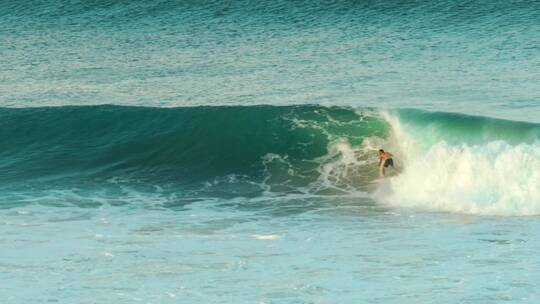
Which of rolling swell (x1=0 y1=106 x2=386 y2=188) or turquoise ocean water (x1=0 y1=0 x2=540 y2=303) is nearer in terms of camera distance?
turquoise ocean water (x1=0 y1=0 x2=540 y2=303)

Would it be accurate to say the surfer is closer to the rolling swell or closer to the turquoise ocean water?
the turquoise ocean water

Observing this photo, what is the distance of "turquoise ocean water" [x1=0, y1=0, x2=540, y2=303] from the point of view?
13219mm

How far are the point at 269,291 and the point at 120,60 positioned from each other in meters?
15.8

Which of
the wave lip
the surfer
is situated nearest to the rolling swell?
the wave lip

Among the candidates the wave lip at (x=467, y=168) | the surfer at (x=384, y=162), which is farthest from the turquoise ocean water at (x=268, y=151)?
the surfer at (x=384, y=162)

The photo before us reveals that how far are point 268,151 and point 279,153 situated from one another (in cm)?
22

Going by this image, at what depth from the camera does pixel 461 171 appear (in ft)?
60.7

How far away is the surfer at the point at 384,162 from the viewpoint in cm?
1923

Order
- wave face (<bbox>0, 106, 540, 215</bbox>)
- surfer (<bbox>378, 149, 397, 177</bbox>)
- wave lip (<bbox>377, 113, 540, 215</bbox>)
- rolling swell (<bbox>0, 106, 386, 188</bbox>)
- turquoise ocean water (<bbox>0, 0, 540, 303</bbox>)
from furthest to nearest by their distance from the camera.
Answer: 1. rolling swell (<bbox>0, 106, 386, 188</bbox>)
2. surfer (<bbox>378, 149, 397, 177</bbox>)
3. wave face (<bbox>0, 106, 540, 215</bbox>)
4. wave lip (<bbox>377, 113, 540, 215</bbox>)
5. turquoise ocean water (<bbox>0, 0, 540, 303</bbox>)

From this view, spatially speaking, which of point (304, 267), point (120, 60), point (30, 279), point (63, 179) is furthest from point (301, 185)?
point (120, 60)

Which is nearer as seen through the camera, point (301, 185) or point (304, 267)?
point (304, 267)

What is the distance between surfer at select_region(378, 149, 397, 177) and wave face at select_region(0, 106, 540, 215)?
17cm

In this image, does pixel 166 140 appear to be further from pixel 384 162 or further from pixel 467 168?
pixel 467 168

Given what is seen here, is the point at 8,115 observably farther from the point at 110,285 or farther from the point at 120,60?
the point at 110,285
